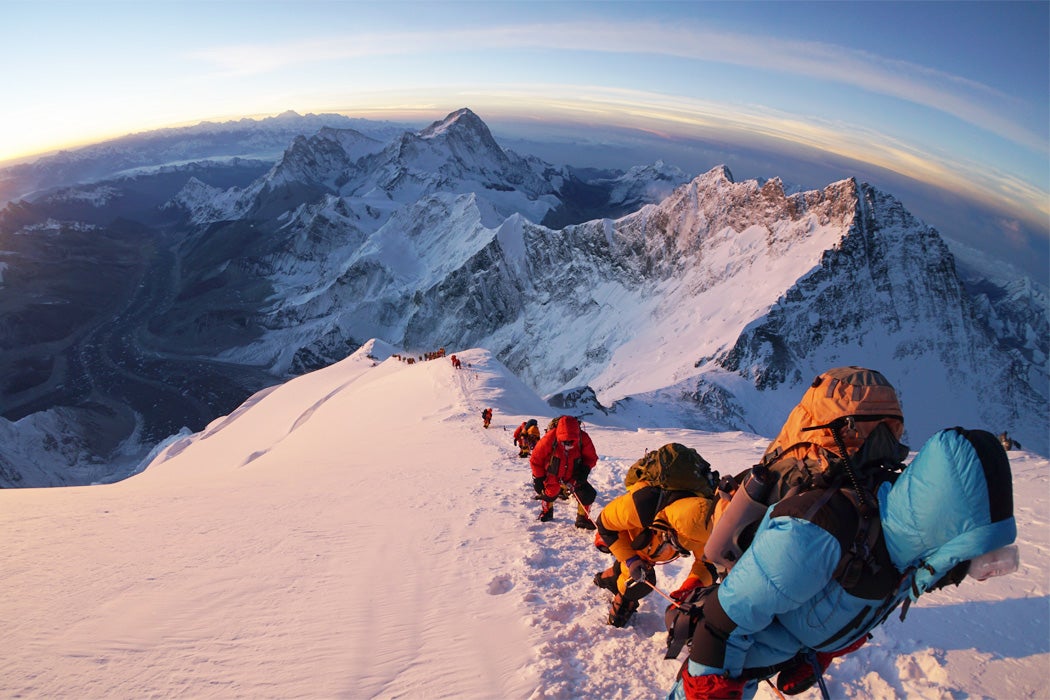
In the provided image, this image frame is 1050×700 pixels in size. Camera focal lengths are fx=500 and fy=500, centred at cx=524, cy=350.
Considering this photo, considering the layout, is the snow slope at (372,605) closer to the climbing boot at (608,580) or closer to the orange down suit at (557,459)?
the climbing boot at (608,580)

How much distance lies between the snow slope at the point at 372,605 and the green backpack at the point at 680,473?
1.63 m

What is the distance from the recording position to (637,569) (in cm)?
476

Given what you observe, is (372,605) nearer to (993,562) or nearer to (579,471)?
(579,471)

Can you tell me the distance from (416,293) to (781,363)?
9258cm

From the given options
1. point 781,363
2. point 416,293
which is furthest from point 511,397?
point 416,293

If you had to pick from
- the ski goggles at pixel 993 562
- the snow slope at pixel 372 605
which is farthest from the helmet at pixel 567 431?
the ski goggles at pixel 993 562

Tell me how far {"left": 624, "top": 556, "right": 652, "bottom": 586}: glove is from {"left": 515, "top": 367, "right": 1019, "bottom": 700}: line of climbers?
90 cm

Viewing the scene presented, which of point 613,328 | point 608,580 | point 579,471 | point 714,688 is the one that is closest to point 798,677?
point 714,688

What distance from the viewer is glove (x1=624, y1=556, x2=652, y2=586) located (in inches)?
187

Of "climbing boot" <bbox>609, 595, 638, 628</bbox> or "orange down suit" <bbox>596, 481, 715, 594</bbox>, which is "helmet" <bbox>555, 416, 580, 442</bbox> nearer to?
"orange down suit" <bbox>596, 481, 715, 594</bbox>

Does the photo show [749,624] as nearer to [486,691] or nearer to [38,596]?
[486,691]

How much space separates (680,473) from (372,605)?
369 cm

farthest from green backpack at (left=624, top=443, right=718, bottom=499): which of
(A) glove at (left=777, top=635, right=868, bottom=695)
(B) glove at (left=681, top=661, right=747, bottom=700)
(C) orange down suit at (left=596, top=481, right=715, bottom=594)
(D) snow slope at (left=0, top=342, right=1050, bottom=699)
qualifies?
(D) snow slope at (left=0, top=342, right=1050, bottom=699)

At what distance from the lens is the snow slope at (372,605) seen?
13.9 ft
